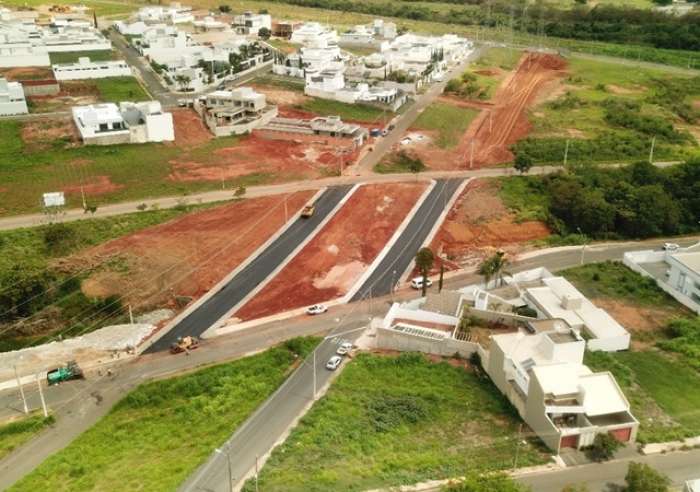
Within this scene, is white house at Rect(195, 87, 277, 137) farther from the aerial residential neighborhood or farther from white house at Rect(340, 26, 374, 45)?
white house at Rect(340, 26, 374, 45)

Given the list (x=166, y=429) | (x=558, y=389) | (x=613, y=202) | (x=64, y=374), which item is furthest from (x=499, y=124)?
(x=166, y=429)

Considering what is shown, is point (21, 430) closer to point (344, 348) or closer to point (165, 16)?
point (344, 348)

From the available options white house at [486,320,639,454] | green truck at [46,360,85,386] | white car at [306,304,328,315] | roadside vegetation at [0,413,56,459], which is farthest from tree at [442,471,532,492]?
→ green truck at [46,360,85,386]

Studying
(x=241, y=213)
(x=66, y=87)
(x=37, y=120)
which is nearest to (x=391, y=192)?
(x=241, y=213)

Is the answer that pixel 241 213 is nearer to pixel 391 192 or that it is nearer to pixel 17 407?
pixel 391 192

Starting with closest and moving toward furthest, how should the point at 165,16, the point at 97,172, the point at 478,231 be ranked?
1. the point at 478,231
2. the point at 97,172
3. the point at 165,16
